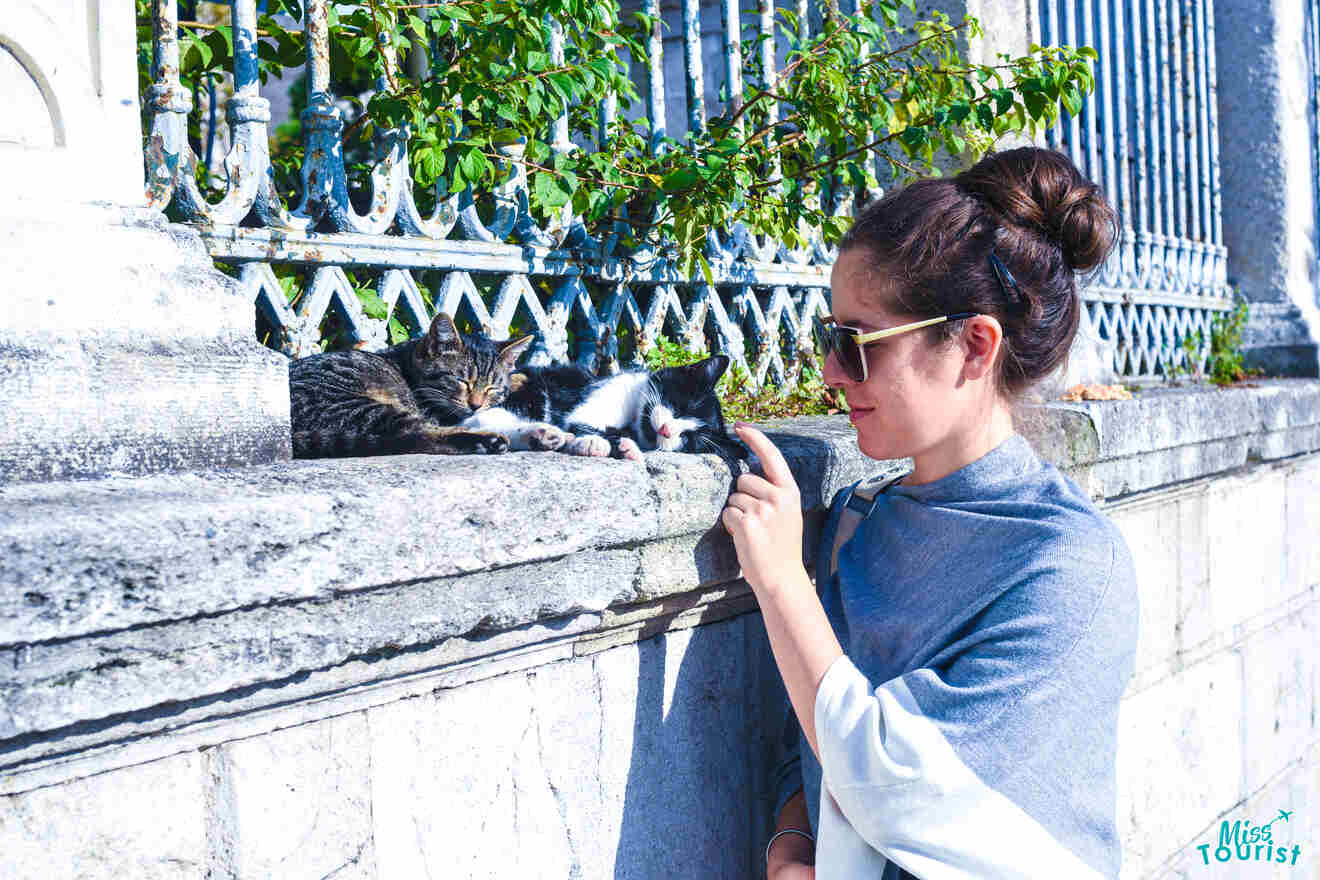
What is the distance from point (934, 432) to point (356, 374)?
119 cm

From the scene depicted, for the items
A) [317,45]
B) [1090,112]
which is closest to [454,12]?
[317,45]

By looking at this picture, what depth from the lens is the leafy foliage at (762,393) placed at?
302 cm

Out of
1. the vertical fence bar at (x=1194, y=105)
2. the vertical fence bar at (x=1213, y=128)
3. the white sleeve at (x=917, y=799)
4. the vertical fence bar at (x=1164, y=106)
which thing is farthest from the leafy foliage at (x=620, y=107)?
the vertical fence bar at (x=1213, y=128)

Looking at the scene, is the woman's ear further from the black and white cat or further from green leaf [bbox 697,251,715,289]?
green leaf [bbox 697,251,715,289]

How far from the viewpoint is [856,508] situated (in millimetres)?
2014

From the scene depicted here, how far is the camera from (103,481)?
1.35 meters

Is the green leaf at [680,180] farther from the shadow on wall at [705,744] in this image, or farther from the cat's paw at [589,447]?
the cat's paw at [589,447]

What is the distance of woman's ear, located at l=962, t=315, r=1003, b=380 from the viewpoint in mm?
1741

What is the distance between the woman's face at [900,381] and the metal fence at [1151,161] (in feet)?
10.9

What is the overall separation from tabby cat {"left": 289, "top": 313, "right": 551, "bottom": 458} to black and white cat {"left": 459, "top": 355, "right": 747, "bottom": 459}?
0.07m

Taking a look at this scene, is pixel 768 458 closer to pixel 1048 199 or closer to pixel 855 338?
pixel 855 338

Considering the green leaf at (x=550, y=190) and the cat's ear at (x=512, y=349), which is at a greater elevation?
the green leaf at (x=550, y=190)

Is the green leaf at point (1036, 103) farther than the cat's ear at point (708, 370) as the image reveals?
Yes

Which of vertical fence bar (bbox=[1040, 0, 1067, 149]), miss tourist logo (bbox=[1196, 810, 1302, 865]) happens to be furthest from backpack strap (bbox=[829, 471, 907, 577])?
vertical fence bar (bbox=[1040, 0, 1067, 149])
